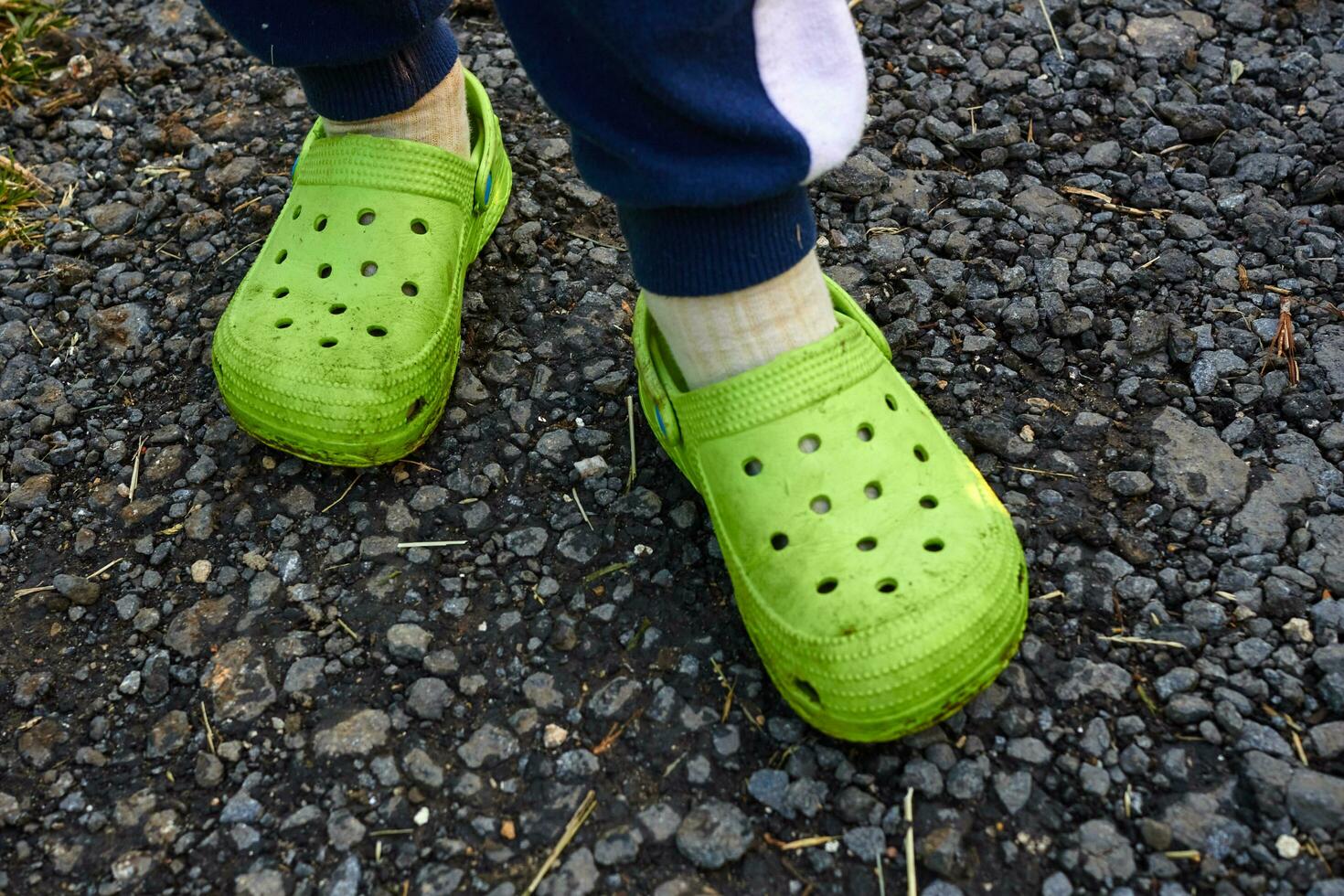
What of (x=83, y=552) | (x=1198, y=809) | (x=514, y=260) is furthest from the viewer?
(x=514, y=260)

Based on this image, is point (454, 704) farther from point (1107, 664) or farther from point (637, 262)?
point (1107, 664)

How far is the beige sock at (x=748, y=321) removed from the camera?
1.58 metres

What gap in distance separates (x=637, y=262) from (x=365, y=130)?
0.69 metres

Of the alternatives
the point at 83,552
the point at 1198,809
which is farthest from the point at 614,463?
the point at 1198,809

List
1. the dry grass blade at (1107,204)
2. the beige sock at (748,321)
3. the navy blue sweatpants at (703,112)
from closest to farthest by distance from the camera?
the navy blue sweatpants at (703,112) < the beige sock at (748,321) < the dry grass blade at (1107,204)

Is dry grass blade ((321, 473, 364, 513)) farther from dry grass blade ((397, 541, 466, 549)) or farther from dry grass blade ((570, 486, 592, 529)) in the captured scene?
dry grass blade ((570, 486, 592, 529))

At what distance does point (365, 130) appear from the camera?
2.00 metres

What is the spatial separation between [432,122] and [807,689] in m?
1.15

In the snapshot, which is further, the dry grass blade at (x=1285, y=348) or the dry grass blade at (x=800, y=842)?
the dry grass blade at (x=1285, y=348)

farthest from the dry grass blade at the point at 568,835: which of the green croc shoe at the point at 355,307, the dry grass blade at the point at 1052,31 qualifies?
the dry grass blade at the point at 1052,31

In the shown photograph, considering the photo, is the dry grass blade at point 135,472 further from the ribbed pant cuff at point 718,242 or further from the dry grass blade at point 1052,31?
the dry grass blade at point 1052,31

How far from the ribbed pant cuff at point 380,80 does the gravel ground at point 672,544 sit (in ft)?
1.31

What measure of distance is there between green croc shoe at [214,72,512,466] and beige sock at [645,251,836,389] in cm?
45

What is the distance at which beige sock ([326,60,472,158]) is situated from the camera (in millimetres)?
1986
